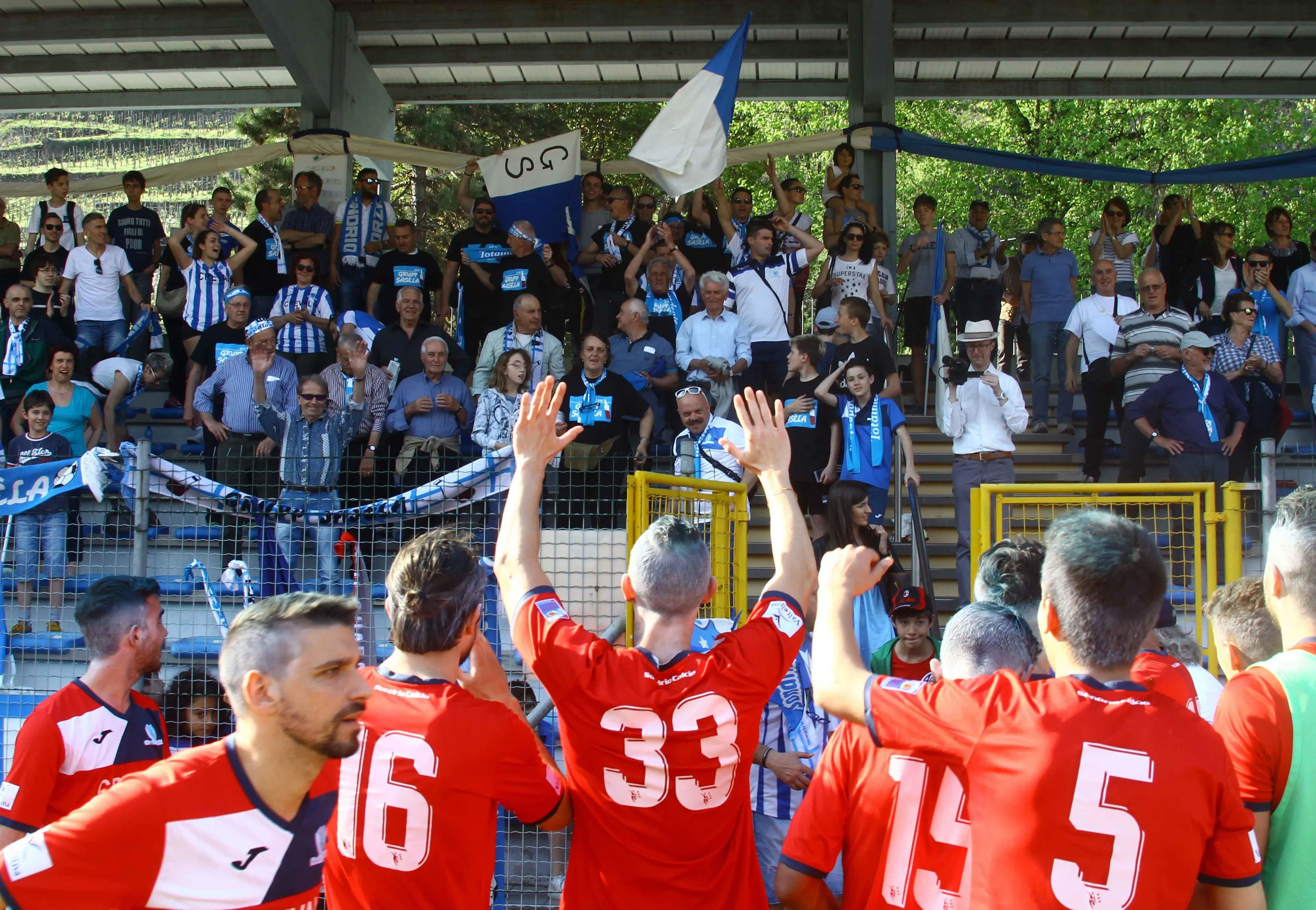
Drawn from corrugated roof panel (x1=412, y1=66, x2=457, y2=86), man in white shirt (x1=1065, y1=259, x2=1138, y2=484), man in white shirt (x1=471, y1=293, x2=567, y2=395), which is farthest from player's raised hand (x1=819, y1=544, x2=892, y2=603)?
corrugated roof panel (x1=412, y1=66, x2=457, y2=86)

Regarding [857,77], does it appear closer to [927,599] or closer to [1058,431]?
[1058,431]

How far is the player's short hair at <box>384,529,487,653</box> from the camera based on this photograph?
114 inches

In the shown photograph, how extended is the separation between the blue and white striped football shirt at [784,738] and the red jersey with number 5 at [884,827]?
1.33 m

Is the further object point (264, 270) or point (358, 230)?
point (358, 230)

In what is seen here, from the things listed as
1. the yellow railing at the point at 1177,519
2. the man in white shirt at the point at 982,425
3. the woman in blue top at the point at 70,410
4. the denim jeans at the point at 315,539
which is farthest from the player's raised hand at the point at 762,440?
the woman in blue top at the point at 70,410

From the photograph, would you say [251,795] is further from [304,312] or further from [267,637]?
[304,312]

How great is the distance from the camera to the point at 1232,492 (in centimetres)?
526

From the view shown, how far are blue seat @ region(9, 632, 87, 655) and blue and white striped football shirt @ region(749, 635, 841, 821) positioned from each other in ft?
13.1

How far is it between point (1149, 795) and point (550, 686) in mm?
1446

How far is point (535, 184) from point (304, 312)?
2795mm

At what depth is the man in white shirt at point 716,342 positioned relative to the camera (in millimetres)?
9336

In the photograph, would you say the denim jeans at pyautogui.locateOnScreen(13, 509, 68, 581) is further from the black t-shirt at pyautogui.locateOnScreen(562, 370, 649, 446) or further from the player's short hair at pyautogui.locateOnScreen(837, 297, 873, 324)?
the player's short hair at pyautogui.locateOnScreen(837, 297, 873, 324)

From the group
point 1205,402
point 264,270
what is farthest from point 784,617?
point 264,270

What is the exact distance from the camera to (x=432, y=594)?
2.89 m
